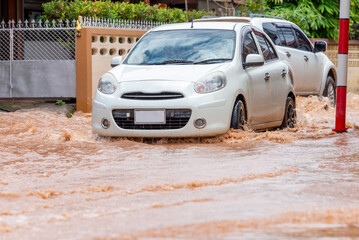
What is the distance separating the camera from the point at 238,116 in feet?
30.0

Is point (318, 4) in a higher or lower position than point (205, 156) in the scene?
higher

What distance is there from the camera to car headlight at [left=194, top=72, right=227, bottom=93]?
892 centimetres

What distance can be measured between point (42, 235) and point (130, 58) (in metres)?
5.63

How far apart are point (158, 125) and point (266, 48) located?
8.60 feet

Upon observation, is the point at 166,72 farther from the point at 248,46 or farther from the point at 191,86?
the point at 248,46

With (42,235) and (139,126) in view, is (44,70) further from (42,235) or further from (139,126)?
(42,235)

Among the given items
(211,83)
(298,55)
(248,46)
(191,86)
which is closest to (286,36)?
(298,55)

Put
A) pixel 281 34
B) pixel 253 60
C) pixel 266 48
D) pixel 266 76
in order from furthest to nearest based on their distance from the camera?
pixel 281 34 → pixel 266 48 → pixel 266 76 → pixel 253 60

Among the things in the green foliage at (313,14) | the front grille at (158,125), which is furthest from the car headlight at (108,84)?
the green foliage at (313,14)

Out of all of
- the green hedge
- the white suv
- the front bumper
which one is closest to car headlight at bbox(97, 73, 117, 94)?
the front bumper

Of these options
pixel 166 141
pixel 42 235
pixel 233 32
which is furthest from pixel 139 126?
pixel 42 235

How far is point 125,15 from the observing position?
16703mm

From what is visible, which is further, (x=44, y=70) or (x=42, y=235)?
(x=44, y=70)

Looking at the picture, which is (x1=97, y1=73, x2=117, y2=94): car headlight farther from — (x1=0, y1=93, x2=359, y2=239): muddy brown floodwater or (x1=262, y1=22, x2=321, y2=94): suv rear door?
(x1=262, y1=22, x2=321, y2=94): suv rear door
